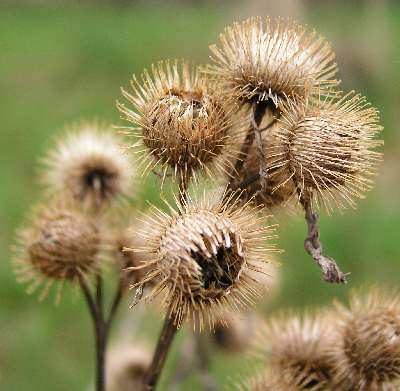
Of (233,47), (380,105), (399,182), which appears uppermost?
(380,105)

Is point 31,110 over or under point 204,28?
under

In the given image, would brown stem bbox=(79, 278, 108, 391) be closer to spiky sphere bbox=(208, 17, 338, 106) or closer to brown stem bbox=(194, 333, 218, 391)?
brown stem bbox=(194, 333, 218, 391)

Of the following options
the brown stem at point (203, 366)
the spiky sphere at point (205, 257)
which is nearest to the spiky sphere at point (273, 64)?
the spiky sphere at point (205, 257)

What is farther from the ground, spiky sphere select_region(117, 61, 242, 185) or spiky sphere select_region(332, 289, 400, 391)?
spiky sphere select_region(117, 61, 242, 185)

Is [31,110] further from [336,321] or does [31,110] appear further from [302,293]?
[336,321]

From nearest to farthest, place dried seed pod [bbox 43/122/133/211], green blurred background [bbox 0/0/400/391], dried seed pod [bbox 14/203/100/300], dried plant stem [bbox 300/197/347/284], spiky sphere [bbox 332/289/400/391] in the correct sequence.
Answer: dried plant stem [bbox 300/197/347/284] → spiky sphere [bbox 332/289/400/391] → dried seed pod [bbox 14/203/100/300] → dried seed pod [bbox 43/122/133/211] → green blurred background [bbox 0/0/400/391]

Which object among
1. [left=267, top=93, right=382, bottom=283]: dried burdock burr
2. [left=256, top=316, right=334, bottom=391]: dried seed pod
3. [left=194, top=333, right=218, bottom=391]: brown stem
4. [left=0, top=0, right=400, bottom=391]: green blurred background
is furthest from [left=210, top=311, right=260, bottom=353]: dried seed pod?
[left=267, top=93, right=382, bottom=283]: dried burdock burr

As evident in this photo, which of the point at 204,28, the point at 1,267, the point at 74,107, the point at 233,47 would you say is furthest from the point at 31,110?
the point at 204,28
